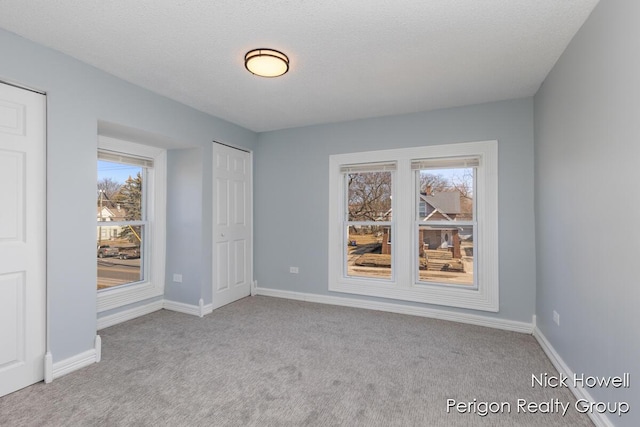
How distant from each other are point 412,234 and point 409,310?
Answer: 0.95 metres

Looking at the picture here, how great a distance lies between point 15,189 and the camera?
230cm

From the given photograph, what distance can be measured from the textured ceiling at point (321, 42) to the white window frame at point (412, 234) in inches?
28.2

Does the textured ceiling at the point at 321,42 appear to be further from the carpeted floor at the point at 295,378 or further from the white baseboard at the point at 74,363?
the carpeted floor at the point at 295,378

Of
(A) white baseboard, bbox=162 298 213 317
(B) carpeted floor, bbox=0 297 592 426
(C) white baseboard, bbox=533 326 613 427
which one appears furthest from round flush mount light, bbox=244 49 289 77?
(C) white baseboard, bbox=533 326 613 427

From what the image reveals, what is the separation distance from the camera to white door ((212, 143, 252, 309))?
4.24 meters

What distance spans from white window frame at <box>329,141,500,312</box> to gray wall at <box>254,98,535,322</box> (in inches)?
3.5

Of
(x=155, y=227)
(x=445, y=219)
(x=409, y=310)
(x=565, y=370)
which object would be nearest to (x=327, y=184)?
(x=445, y=219)

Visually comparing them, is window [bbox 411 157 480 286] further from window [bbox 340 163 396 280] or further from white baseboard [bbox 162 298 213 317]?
white baseboard [bbox 162 298 213 317]

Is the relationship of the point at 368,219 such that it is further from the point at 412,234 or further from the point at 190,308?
the point at 190,308

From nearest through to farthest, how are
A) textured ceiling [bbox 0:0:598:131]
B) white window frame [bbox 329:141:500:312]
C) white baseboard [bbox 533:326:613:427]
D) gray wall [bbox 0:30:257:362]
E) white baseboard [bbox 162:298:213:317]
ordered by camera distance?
white baseboard [bbox 533:326:613:427] → textured ceiling [bbox 0:0:598:131] → gray wall [bbox 0:30:257:362] → white window frame [bbox 329:141:500:312] → white baseboard [bbox 162:298:213:317]

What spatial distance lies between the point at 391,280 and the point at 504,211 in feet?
5.12

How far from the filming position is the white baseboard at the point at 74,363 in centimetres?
243

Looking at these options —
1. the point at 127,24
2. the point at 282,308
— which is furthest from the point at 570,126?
the point at 282,308

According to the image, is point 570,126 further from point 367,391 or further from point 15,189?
point 15,189
